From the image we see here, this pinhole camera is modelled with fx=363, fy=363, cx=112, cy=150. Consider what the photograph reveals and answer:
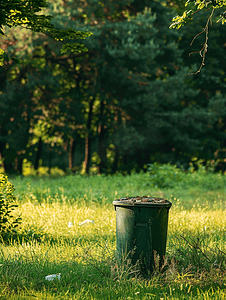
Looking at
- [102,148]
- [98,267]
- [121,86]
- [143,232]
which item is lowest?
[98,267]

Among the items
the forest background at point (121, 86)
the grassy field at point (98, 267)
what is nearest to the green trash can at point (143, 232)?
the grassy field at point (98, 267)

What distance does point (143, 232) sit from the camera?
4488 mm

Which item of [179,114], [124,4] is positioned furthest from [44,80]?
[179,114]

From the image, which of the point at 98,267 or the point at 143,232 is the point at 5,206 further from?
the point at 143,232

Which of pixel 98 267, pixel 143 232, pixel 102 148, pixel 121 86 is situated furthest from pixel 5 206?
pixel 102 148

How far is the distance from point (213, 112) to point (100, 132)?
7.27 meters

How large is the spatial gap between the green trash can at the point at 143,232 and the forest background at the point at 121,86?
1523 centimetres

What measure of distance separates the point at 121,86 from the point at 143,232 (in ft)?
55.3

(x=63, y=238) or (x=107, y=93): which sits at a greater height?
(x=107, y=93)

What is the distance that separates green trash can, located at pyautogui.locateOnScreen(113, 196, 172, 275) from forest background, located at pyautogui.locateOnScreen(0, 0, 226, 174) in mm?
15232

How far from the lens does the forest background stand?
65.7 feet

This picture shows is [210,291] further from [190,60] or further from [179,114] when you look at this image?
[190,60]

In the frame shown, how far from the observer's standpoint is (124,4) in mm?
21734

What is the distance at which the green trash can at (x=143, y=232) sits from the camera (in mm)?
4477
